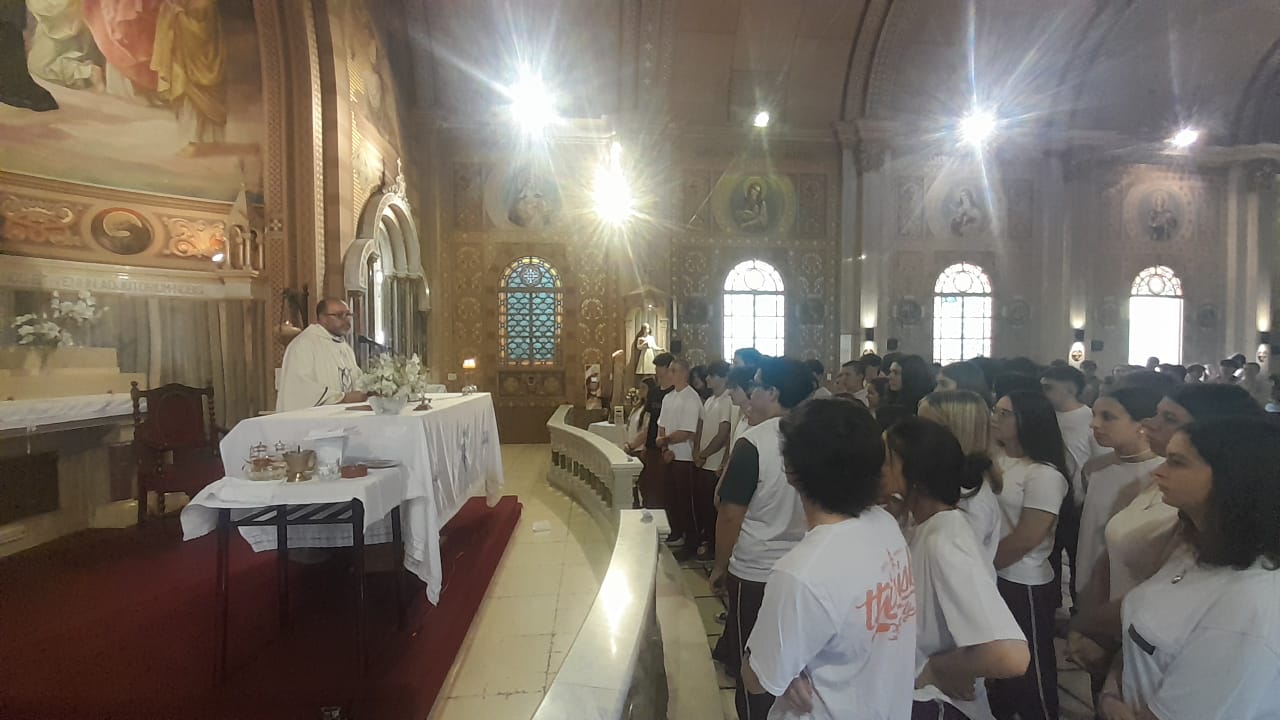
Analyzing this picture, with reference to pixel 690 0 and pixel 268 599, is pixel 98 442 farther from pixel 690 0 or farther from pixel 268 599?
pixel 690 0

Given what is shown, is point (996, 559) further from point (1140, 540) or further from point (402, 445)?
point (402, 445)

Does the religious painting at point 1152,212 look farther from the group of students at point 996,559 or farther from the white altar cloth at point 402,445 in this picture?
the white altar cloth at point 402,445

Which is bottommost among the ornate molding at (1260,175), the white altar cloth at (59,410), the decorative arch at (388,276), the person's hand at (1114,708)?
the person's hand at (1114,708)

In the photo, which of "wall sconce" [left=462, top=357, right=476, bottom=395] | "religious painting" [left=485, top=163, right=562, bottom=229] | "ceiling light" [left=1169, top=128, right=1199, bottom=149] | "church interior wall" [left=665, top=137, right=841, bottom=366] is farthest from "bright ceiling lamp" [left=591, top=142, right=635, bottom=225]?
"ceiling light" [left=1169, top=128, right=1199, bottom=149]

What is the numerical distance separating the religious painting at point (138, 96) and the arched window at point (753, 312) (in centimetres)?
1026

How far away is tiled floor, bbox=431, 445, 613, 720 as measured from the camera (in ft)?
11.3

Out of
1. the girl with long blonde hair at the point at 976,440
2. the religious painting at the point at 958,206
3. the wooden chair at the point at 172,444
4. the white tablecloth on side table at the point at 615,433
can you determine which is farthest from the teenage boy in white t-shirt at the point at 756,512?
the religious painting at the point at 958,206

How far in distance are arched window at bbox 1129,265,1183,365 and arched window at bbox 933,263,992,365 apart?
3.97m

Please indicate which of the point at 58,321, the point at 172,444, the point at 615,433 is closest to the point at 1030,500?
the point at 615,433

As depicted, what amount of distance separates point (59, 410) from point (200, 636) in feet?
10.6

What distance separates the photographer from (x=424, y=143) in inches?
525

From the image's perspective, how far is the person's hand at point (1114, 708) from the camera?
1.68 m

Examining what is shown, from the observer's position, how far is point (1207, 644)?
1.50 meters

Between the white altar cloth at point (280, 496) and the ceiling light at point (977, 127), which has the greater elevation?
the ceiling light at point (977, 127)
